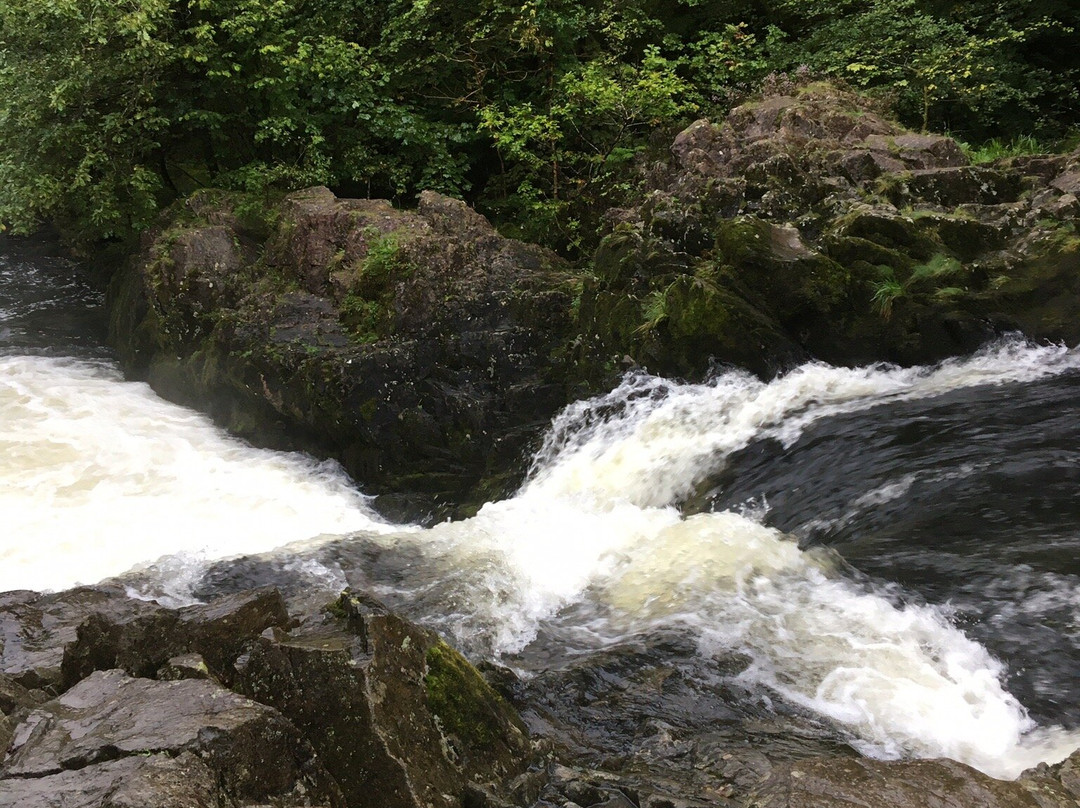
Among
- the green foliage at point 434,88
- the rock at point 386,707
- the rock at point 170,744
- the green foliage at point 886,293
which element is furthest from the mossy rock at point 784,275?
the rock at point 170,744

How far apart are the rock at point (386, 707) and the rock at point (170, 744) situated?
15 centimetres

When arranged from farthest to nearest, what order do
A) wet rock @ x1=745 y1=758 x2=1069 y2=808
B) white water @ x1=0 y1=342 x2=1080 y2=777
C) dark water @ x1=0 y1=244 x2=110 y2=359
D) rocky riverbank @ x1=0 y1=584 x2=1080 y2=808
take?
1. dark water @ x1=0 y1=244 x2=110 y2=359
2. white water @ x1=0 y1=342 x2=1080 y2=777
3. wet rock @ x1=745 y1=758 x2=1069 y2=808
4. rocky riverbank @ x1=0 y1=584 x2=1080 y2=808

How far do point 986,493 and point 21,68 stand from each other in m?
12.1

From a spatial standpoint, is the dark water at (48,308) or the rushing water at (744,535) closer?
the rushing water at (744,535)

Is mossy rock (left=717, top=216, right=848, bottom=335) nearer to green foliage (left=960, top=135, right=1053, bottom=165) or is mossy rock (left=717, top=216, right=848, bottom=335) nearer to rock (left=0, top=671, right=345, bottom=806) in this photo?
green foliage (left=960, top=135, right=1053, bottom=165)

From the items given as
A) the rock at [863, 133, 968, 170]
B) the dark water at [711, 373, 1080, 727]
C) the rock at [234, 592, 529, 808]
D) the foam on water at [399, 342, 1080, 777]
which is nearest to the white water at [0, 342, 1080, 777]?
the foam on water at [399, 342, 1080, 777]

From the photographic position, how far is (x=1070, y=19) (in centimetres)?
1115

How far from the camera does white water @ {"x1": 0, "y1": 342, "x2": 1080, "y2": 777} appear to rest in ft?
14.6

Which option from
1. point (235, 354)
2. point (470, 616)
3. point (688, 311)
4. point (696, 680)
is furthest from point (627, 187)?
point (696, 680)

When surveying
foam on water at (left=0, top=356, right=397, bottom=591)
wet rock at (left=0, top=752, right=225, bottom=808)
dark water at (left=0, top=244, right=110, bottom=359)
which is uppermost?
wet rock at (left=0, top=752, right=225, bottom=808)

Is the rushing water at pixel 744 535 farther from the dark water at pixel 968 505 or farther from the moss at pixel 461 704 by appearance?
the moss at pixel 461 704

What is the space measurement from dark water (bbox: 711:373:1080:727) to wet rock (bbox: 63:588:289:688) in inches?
145

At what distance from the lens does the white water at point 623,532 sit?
4.46 m

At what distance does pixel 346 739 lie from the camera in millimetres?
3561
